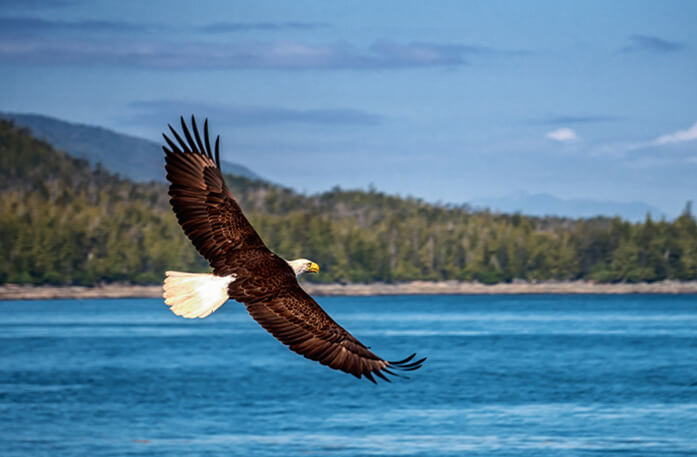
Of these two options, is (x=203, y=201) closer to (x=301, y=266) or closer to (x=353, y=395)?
(x=301, y=266)

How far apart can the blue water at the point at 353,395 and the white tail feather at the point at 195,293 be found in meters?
28.7

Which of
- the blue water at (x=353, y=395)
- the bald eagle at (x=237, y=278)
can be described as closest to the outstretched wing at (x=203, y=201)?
the bald eagle at (x=237, y=278)

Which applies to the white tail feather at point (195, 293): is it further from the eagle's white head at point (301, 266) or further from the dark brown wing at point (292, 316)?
the eagle's white head at point (301, 266)

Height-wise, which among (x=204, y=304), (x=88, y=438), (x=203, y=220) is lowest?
(x=88, y=438)

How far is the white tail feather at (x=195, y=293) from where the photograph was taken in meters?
12.4

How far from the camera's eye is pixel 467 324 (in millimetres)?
135500

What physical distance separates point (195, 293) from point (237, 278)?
57cm

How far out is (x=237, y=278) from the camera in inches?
512

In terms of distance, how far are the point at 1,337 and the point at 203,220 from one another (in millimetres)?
98350

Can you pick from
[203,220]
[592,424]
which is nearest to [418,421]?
[592,424]

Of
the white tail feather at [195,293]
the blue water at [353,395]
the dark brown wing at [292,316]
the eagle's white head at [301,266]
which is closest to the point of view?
the white tail feather at [195,293]

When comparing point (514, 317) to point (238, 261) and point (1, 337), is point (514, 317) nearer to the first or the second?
point (1, 337)

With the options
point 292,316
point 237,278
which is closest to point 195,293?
point 237,278

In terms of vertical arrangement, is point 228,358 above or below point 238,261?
below
